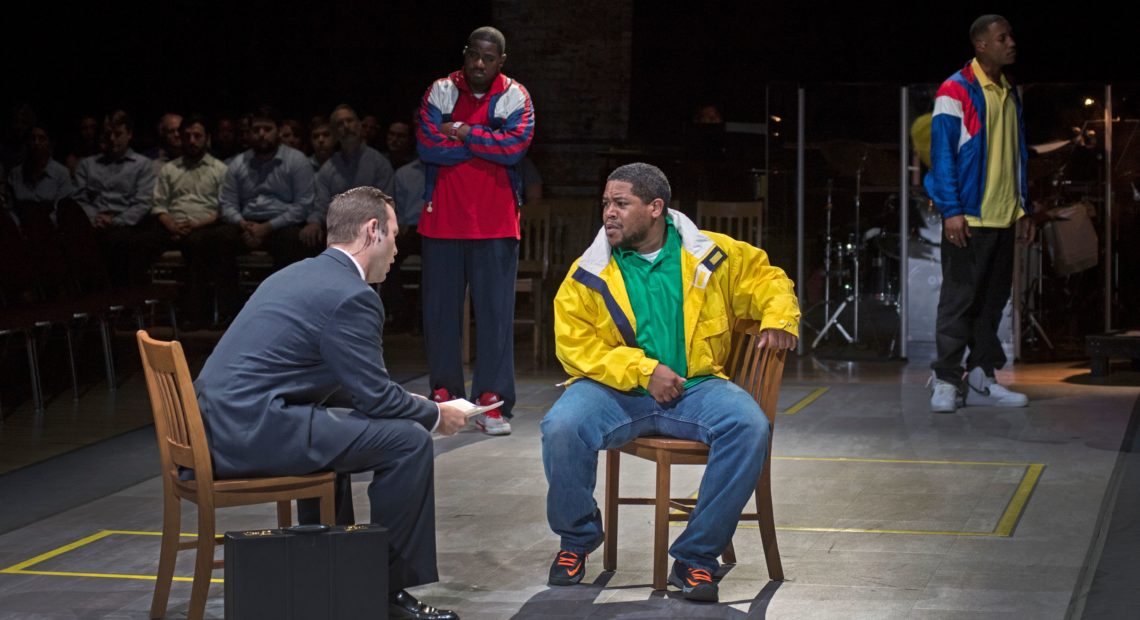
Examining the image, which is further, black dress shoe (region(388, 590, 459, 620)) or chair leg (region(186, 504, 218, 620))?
black dress shoe (region(388, 590, 459, 620))

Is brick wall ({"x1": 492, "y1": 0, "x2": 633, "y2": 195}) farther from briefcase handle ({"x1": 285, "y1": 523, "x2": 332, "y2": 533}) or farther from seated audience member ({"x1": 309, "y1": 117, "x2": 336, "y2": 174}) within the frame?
briefcase handle ({"x1": 285, "y1": 523, "x2": 332, "y2": 533})

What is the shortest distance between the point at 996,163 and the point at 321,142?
17.1 ft

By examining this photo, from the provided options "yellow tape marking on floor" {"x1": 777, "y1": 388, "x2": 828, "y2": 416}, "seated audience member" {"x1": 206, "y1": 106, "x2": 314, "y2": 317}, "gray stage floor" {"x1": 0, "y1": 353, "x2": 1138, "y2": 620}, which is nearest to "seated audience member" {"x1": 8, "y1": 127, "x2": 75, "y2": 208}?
"seated audience member" {"x1": 206, "y1": 106, "x2": 314, "y2": 317}

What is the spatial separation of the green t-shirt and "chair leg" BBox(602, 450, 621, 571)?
31 centimetres

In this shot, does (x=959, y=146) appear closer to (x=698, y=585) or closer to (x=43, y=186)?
(x=698, y=585)

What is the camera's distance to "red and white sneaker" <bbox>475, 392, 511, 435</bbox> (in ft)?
23.4

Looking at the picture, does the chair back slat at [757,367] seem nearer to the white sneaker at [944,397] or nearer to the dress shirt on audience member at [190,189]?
the white sneaker at [944,397]

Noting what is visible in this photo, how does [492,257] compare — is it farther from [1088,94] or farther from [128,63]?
[128,63]

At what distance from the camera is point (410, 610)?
13.5 ft

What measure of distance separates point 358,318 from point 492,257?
321cm

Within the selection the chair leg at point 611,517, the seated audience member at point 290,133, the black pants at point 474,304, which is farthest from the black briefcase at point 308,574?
the seated audience member at point 290,133

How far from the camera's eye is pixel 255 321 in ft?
13.3

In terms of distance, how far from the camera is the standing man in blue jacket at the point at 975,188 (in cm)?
752

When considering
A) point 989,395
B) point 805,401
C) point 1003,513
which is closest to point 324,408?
point 1003,513
